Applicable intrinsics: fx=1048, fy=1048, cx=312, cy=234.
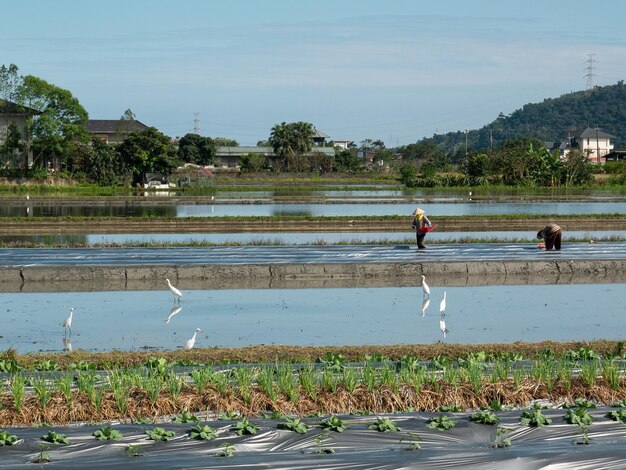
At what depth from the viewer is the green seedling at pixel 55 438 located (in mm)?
9578

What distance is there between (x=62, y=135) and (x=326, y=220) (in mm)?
40545

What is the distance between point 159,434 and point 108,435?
47 centimetres

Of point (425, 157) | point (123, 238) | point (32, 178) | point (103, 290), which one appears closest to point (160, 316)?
point (103, 290)

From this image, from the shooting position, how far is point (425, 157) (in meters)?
146

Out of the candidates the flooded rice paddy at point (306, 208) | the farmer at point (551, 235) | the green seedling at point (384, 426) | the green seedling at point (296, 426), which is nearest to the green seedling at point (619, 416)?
the green seedling at point (384, 426)

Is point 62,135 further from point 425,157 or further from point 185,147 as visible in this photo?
point 425,157

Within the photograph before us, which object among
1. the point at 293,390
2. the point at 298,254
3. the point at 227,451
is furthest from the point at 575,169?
the point at 227,451

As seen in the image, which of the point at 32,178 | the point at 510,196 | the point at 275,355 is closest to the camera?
the point at 275,355

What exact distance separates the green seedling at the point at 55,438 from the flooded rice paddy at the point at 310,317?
5.90 metres

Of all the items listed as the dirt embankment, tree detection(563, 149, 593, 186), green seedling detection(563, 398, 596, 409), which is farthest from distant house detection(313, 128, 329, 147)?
green seedling detection(563, 398, 596, 409)

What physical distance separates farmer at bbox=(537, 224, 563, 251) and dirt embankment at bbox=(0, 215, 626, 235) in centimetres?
1084

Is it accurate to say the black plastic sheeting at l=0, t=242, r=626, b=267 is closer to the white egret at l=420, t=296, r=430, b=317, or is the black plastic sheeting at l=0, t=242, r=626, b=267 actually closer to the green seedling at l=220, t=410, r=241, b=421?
the white egret at l=420, t=296, r=430, b=317

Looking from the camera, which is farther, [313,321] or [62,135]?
[62,135]

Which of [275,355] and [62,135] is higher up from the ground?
[62,135]
